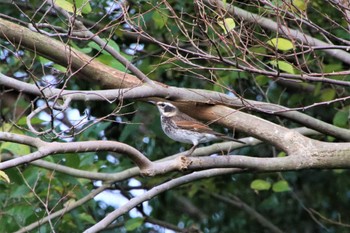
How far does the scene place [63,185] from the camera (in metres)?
6.90

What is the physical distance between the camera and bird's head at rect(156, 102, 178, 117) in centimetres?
612

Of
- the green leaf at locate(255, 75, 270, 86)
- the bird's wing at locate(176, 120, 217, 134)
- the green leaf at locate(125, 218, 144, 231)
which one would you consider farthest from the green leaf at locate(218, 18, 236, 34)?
the green leaf at locate(125, 218, 144, 231)

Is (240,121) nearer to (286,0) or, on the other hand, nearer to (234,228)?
(286,0)

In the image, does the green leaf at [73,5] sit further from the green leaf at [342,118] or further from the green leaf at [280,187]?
the green leaf at [280,187]

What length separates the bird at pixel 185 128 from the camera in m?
6.22

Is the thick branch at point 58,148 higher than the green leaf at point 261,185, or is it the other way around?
the thick branch at point 58,148

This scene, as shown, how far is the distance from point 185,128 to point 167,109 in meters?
0.18

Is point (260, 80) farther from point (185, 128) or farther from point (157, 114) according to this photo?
point (157, 114)

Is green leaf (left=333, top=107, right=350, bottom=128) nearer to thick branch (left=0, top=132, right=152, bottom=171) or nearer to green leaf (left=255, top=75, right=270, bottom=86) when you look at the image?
green leaf (left=255, top=75, right=270, bottom=86)

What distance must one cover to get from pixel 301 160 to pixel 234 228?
11.8 feet

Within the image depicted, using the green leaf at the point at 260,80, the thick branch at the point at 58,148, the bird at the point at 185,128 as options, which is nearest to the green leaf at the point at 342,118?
the green leaf at the point at 260,80

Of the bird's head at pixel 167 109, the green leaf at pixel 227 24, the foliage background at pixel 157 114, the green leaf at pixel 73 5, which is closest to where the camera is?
the green leaf at pixel 227 24

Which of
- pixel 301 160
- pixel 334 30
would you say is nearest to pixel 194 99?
pixel 301 160

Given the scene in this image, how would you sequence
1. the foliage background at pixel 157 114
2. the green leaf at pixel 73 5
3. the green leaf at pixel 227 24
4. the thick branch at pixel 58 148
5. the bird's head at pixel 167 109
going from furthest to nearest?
the bird's head at pixel 167 109, the foliage background at pixel 157 114, the green leaf at pixel 73 5, the green leaf at pixel 227 24, the thick branch at pixel 58 148
